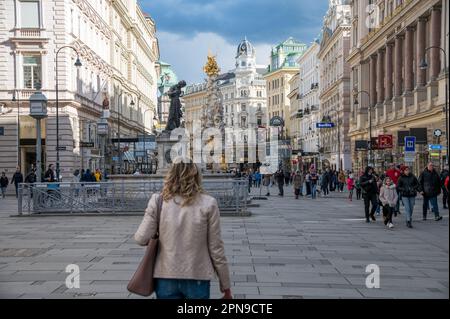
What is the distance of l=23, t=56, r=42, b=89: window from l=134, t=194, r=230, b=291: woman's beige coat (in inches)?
1647

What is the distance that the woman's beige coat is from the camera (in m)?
4.90

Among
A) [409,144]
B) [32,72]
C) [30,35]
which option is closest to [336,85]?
[32,72]

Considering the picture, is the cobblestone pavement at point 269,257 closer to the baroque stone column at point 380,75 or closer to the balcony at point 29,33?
the balcony at point 29,33

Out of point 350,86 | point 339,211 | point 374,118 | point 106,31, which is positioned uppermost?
point 106,31

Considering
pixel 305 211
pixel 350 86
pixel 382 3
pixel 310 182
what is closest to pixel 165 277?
pixel 305 211

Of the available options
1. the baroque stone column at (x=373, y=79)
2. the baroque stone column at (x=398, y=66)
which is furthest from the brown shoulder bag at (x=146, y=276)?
the baroque stone column at (x=373, y=79)

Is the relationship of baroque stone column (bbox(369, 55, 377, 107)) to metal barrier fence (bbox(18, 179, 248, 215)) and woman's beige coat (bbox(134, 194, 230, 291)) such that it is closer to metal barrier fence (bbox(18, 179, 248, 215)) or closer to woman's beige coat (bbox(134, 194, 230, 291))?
metal barrier fence (bbox(18, 179, 248, 215))

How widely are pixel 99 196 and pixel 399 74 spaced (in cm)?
3656

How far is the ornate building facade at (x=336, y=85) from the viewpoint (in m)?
74.7

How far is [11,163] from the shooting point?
144ft

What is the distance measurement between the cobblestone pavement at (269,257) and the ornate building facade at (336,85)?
51.9m
